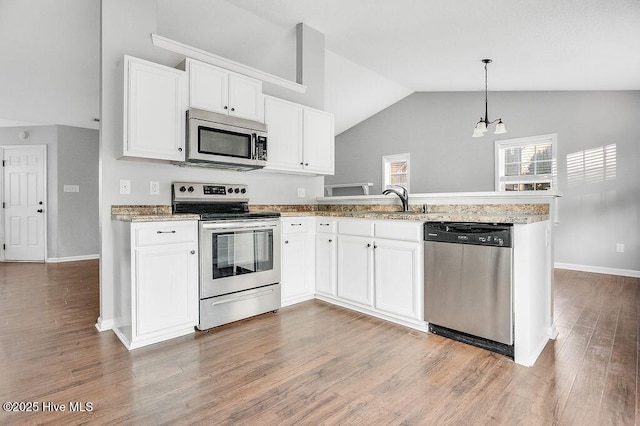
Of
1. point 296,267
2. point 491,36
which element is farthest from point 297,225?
point 491,36

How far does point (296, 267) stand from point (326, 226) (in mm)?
495

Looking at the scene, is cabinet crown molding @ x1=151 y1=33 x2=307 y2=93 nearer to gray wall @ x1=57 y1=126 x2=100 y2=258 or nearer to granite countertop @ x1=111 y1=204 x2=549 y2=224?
granite countertop @ x1=111 y1=204 x2=549 y2=224

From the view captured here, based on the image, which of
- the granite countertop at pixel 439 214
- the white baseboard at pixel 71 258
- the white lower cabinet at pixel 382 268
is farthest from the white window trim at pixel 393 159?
the white baseboard at pixel 71 258

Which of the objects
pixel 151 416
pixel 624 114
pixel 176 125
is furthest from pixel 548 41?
pixel 151 416

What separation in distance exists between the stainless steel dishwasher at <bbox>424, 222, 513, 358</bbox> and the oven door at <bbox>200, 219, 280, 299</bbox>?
133 centimetres

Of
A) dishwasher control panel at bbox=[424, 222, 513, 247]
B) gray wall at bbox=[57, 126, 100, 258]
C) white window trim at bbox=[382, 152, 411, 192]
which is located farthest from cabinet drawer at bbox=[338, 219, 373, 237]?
gray wall at bbox=[57, 126, 100, 258]

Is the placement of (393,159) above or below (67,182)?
above

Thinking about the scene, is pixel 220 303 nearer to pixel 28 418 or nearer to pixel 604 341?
pixel 28 418

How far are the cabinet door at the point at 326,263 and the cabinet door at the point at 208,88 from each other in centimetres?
150

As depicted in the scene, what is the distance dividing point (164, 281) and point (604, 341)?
317cm

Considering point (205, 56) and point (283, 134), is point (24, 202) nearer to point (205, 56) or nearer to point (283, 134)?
point (205, 56)

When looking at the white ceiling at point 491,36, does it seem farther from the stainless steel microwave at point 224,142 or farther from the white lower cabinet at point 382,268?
the white lower cabinet at point 382,268

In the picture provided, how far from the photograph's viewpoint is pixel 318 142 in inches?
151

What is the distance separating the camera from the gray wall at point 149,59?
2.68 metres
